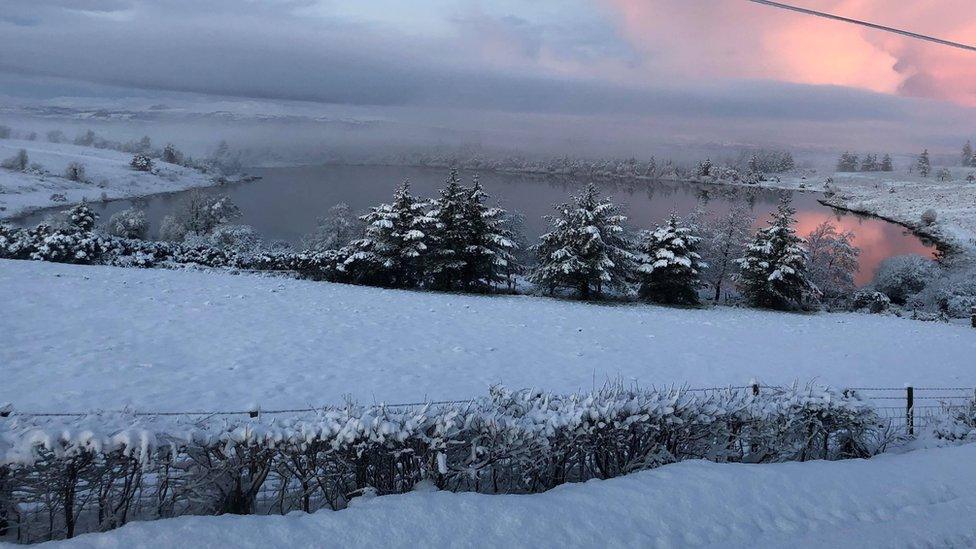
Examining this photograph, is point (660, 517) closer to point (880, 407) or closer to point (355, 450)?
point (355, 450)

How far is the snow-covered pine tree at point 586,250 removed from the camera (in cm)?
2369

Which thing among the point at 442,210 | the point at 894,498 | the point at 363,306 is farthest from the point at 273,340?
the point at 442,210

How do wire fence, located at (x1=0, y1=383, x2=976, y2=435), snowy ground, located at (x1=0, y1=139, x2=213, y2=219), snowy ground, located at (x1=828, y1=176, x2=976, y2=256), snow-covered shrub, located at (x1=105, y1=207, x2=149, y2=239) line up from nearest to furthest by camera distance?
wire fence, located at (x1=0, y1=383, x2=976, y2=435) < snow-covered shrub, located at (x1=105, y1=207, x2=149, y2=239) < snowy ground, located at (x1=0, y1=139, x2=213, y2=219) < snowy ground, located at (x1=828, y1=176, x2=976, y2=256)

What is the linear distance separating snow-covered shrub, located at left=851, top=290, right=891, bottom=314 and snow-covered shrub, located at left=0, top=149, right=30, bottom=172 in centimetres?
10839

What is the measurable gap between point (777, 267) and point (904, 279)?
820 inches

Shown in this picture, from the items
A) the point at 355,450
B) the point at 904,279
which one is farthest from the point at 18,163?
the point at 904,279

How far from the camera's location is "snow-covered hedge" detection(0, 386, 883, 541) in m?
3.89

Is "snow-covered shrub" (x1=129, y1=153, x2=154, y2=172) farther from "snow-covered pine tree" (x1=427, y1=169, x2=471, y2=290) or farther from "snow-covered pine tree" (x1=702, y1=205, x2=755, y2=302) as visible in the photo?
"snow-covered pine tree" (x1=702, y1=205, x2=755, y2=302)

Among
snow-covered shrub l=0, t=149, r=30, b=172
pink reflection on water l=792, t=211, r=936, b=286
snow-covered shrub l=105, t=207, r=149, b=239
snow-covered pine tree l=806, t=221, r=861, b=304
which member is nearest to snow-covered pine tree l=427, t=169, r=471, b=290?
snow-covered pine tree l=806, t=221, r=861, b=304

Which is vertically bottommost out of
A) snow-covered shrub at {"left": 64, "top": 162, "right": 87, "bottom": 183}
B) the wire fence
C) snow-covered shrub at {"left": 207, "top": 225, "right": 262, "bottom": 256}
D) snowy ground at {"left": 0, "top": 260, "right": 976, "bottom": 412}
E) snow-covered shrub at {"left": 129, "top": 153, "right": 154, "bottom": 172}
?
snow-covered shrub at {"left": 207, "top": 225, "right": 262, "bottom": 256}

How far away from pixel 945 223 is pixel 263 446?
3795 inches

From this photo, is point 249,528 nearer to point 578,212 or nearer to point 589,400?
point 589,400

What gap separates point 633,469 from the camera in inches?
221

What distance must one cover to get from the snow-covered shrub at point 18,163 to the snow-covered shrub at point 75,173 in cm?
522
